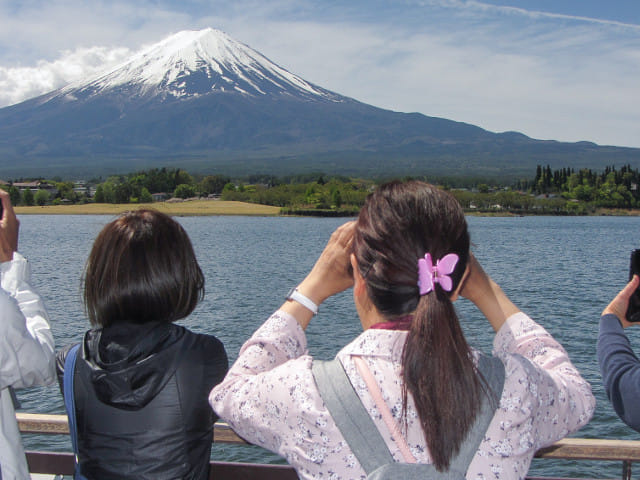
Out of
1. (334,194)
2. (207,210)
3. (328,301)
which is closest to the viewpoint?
(328,301)

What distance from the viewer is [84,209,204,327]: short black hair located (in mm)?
1459

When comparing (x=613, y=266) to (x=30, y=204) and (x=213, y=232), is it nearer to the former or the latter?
(x=213, y=232)

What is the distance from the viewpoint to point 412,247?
44.8 inches

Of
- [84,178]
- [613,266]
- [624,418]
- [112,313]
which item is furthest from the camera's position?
[84,178]

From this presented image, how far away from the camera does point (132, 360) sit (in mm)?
1431

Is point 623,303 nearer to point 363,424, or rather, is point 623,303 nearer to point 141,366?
point 363,424

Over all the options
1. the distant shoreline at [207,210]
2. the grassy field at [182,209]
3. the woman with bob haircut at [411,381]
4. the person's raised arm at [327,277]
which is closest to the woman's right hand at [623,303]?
the woman with bob haircut at [411,381]

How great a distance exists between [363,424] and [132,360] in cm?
59

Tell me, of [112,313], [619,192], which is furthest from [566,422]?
[619,192]

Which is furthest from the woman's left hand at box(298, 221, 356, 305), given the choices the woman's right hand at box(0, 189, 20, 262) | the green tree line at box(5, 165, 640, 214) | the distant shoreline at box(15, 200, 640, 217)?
the green tree line at box(5, 165, 640, 214)

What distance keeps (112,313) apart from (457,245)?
80cm

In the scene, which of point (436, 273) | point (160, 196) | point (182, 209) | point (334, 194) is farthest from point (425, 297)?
point (160, 196)

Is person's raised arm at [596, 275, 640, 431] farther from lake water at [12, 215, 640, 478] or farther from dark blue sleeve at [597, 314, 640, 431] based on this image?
lake water at [12, 215, 640, 478]

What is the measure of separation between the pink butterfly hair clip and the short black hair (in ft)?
2.11
